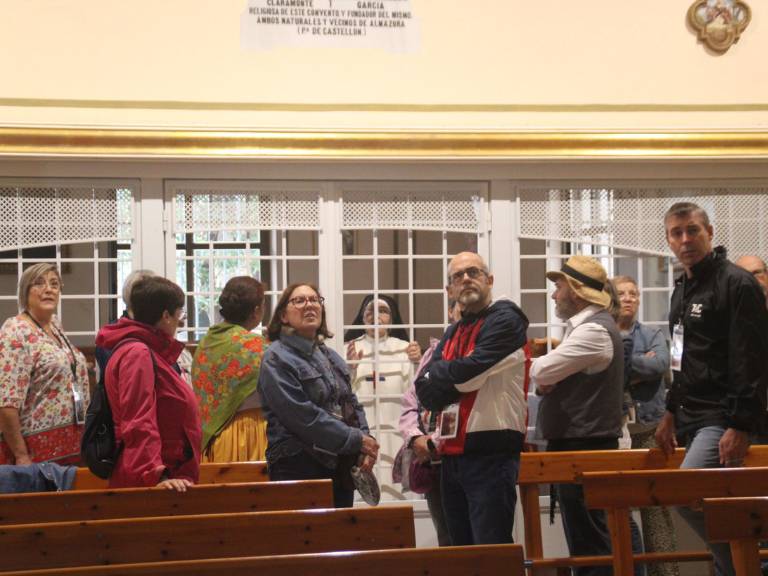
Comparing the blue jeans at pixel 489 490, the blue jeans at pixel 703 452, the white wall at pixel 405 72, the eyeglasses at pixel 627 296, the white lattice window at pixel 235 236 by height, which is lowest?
the blue jeans at pixel 489 490

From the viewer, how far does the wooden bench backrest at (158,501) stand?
3.32 meters

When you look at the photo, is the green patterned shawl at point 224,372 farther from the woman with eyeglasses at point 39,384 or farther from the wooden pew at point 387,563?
the wooden pew at point 387,563

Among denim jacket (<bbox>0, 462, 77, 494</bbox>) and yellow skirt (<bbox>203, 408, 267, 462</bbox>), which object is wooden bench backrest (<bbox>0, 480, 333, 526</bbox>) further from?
yellow skirt (<bbox>203, 408, 267, 462</bbox>)

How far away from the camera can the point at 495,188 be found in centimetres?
577

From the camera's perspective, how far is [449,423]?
3.98 meters

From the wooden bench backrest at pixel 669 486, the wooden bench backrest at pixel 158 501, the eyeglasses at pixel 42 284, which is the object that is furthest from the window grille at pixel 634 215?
the wooden bench backrest at pixel 158 501

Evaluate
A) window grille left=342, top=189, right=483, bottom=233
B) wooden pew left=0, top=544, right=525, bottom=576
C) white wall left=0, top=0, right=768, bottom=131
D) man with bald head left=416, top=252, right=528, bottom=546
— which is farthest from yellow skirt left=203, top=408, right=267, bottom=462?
wooden pew left=0, top=544, right=525, bottom=576

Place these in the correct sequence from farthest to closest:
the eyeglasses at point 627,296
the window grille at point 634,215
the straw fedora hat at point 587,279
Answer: the window grille at point 634,215 < the eyeglasses at point 627,296 < the straw fedora hat at point 587,279

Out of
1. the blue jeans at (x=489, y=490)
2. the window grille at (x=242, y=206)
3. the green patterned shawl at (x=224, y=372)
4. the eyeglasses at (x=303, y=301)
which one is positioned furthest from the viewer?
the window grille at (x=242, y=206)

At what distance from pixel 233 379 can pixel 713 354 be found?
6.51 feet

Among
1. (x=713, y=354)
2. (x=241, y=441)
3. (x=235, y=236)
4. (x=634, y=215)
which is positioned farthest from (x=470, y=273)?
(x=634, y=215)

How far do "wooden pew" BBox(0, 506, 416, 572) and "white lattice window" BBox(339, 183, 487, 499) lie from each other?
266 centimetres

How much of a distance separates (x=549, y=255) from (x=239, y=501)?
2880 millimetres

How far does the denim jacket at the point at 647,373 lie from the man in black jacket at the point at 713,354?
1231 millimetres
